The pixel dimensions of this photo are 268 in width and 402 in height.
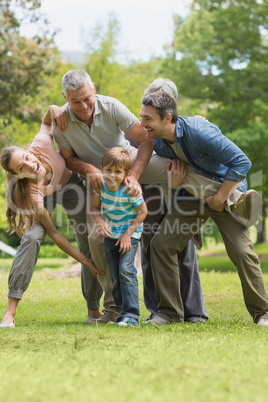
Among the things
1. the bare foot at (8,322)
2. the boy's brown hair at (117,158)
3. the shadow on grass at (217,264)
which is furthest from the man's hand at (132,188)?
the shadow on grass at (217,264)

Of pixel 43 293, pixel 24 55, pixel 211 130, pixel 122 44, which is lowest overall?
pixel 43 293

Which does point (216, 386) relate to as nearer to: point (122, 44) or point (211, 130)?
point (211, 130)

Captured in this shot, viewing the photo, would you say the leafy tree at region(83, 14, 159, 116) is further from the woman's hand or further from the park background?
the woman's hand

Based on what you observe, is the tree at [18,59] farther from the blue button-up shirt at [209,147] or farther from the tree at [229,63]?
the blue button-up shirt at [209,147]

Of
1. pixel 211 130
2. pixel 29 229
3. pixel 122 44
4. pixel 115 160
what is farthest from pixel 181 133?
pixel 122 44

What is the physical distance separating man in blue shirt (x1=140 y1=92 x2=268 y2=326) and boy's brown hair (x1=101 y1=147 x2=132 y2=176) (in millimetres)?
287

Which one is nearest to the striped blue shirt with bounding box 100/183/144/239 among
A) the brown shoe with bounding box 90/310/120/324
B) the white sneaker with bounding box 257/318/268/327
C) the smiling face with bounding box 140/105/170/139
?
the smiling face with bounding box 140/105/170/139

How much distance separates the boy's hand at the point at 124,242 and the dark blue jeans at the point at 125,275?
67 millimetres

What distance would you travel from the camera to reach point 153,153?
17.3 feet

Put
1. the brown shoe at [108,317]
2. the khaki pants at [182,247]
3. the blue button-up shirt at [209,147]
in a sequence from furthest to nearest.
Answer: the brown shoe at [108,317] < the khaki pants at [182,247] < the blue button-up shirt at [209,147]

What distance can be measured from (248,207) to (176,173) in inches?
27.8

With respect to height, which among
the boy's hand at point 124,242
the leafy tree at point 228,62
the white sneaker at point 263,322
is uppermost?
the leafy tree at point 228,62

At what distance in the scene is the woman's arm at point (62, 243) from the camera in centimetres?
487

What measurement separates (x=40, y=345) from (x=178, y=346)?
37.0 inches
